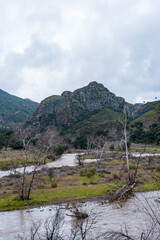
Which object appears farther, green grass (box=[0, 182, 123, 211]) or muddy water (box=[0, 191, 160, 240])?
green grass (box=[0, 182, 123, 211])

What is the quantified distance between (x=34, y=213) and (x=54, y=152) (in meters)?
65.8

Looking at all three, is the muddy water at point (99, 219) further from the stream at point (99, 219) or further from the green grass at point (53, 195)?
the green grass at point (53, 195)

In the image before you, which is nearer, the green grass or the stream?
the stream

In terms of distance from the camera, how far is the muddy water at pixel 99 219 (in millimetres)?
16688

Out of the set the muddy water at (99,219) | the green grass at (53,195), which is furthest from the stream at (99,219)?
the green grass at (53,195)

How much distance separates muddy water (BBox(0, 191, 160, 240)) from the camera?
16688 mm

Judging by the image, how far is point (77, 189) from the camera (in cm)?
3162

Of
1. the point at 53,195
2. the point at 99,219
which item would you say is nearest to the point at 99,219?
the point at 99,219

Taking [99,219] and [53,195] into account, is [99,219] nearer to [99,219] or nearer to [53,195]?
[99,219]

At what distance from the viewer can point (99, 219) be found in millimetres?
18906

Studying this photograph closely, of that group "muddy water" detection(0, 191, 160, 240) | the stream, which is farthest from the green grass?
"muddy water" detection(0, 191, 160, 240)

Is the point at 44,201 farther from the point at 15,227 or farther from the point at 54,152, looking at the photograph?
the point at 54,152

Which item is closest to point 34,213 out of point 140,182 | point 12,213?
point 12,213

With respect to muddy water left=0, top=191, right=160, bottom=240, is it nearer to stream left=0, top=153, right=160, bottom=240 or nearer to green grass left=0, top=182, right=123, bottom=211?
stream left=0, top=153, right=160, bottom=240
